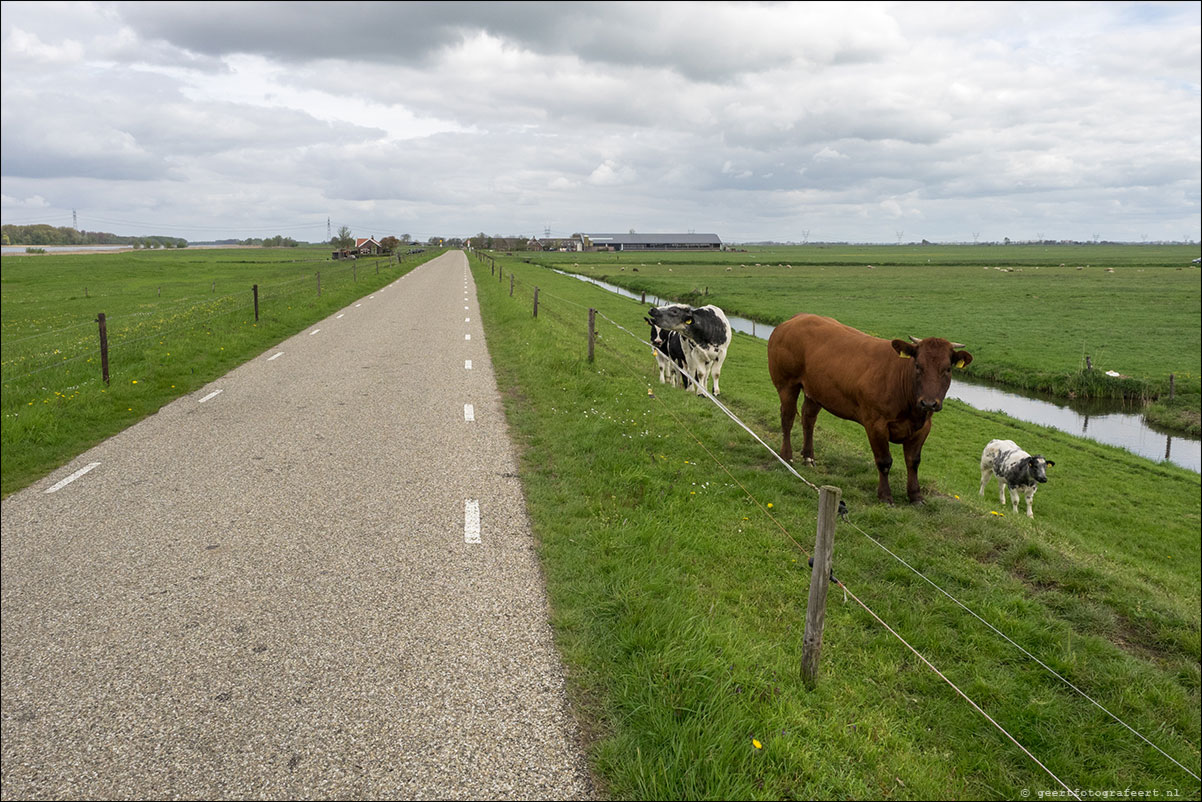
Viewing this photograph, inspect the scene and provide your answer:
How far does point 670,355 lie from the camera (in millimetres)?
16438

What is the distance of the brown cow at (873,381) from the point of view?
26.6 ft

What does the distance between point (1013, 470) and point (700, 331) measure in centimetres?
695

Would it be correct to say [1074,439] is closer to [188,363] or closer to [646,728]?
[646,728]

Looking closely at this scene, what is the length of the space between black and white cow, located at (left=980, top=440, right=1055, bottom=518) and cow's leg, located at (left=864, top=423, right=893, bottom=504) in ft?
11.7

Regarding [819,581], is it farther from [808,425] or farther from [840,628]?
[808,425]

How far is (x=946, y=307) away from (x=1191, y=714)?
46652 mm

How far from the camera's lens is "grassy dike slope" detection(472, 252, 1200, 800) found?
13.7 feet

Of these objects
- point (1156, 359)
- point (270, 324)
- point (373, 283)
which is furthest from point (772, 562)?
point (373, 283)

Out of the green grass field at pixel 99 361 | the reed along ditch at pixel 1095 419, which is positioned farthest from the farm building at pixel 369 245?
the reed along ditch at pixel 1095 419

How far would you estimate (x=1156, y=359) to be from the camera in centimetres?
2722

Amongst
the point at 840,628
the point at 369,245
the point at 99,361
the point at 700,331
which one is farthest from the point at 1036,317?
the point at 369,245

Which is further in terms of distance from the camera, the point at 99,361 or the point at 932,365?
the point at 99,361

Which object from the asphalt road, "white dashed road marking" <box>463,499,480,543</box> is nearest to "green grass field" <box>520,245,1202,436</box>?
"white dashed road marking" <box>463,499,480,543</box>

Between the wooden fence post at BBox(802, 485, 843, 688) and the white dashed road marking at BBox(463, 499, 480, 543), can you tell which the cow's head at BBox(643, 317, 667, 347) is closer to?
the white dashed road marking at BBox(463, 499, 480, 543)
